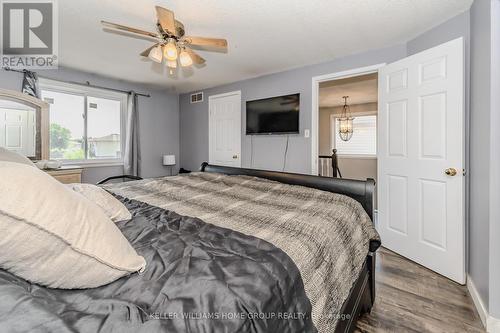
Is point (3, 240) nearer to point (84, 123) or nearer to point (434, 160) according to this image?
point (434, 160)

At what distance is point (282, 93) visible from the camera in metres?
3.71

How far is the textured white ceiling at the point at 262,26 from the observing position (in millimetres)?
2025

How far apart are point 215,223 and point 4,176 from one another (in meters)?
0.80

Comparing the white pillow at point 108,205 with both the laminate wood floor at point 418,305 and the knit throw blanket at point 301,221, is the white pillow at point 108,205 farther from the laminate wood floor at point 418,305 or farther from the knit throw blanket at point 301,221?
the laminate wood floor at point 418,305

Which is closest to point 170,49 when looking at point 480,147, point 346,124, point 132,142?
point 480,147

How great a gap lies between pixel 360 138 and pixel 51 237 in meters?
6.96

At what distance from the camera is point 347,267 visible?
3.90ft

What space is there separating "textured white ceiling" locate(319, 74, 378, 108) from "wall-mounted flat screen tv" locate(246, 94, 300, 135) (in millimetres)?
1011

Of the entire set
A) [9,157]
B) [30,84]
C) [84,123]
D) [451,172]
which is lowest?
[451,172]

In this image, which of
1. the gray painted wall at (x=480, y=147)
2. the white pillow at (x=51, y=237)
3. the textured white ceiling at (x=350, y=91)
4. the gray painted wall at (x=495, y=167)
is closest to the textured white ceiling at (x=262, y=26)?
the gray painted wall at (x=480, y=147)

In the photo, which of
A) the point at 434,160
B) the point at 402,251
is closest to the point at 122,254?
the point at 434,160
